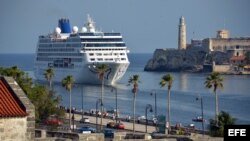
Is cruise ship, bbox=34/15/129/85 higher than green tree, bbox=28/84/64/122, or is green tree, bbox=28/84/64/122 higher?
cruise ship, bbox=34/15/129/85

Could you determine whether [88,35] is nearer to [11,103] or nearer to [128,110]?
[128,110]

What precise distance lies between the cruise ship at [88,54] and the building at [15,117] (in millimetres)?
136348

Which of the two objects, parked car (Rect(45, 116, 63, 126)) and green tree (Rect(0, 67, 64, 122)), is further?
green tree (Rect(0, 67, 64, 122))

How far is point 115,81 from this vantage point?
6393 inches

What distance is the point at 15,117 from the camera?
648 inches

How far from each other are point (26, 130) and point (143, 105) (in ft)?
312

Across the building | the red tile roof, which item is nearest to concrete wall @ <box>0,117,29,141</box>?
the building

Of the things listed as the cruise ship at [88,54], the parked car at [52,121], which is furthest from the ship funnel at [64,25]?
the parked car at [52,121]

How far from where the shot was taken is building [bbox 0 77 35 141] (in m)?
16.4

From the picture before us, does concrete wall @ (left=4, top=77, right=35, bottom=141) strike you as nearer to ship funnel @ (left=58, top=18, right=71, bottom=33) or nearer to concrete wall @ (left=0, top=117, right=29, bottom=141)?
concrete wall @ (left=0, top=117, right=29, bottom=141)

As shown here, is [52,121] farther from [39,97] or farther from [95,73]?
[95,73]

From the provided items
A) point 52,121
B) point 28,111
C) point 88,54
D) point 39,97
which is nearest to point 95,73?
point 88,54

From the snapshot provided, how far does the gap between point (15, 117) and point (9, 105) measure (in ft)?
0.94

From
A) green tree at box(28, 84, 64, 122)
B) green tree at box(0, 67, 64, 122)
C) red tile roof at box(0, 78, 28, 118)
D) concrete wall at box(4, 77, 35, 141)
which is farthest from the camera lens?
green tree at box(28, 84, 64, 122)
